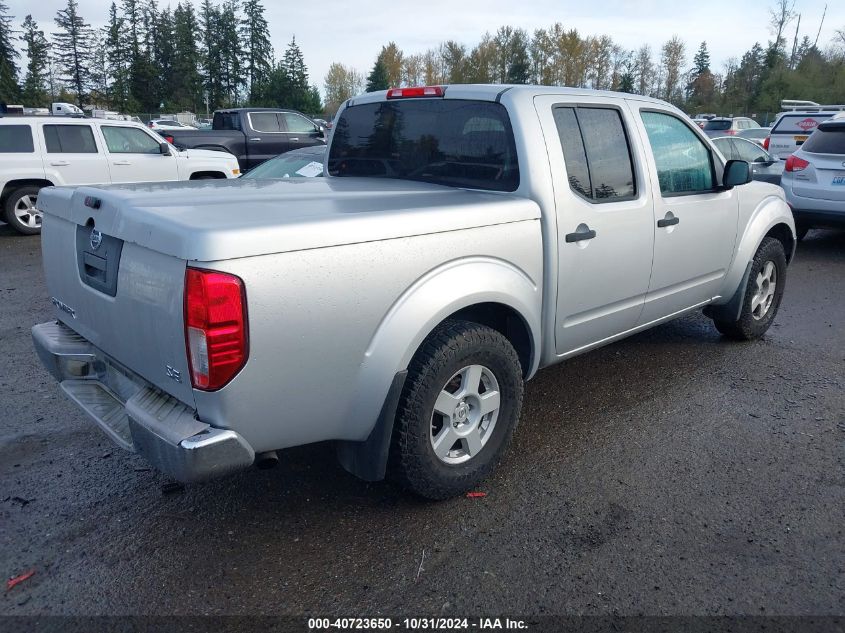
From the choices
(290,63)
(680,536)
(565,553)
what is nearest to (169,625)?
(565,553)

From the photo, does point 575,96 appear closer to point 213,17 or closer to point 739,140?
point 739,140

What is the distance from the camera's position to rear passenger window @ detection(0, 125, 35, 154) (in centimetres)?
1080

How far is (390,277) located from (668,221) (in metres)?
2.24

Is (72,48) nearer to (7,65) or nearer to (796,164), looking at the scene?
(7,65)

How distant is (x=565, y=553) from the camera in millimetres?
2889

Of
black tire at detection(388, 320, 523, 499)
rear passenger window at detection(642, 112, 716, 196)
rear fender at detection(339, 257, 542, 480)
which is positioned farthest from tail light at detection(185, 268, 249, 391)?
rear passenger window at detection(642, 112, 716, 196)

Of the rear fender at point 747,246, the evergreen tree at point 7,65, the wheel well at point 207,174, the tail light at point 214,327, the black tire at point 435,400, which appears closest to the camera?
the tail light at point 214,327

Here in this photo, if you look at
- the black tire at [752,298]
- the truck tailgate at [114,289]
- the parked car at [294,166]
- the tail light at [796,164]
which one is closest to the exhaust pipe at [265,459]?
the truck tailgate at [114,289]

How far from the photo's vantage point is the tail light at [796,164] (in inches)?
365

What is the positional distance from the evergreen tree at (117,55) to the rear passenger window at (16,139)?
75666 mm

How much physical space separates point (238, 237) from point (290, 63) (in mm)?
86514

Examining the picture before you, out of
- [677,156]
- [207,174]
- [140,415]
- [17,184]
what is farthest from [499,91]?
[207,174]

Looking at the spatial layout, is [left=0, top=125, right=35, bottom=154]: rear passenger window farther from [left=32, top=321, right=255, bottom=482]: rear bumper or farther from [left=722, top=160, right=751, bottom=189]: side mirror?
[left=722, top=160, right=751, bottom=189]: side mirror

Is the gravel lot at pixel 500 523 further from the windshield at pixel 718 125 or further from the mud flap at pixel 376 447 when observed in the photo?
the windshield at pixel 718 125
